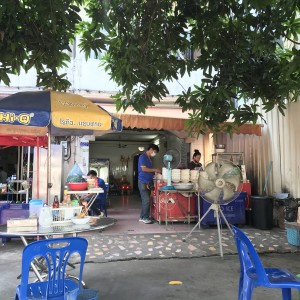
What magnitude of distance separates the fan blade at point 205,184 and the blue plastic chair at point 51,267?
2.91 metres

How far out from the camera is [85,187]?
181 inches

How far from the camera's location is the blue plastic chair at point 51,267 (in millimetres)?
2256

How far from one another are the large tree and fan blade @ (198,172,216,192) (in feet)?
3.69

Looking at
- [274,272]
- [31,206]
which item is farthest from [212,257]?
[31,206]

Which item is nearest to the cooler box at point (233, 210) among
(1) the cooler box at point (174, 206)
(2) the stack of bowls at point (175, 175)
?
(1) the cooler box at point (174, 206)

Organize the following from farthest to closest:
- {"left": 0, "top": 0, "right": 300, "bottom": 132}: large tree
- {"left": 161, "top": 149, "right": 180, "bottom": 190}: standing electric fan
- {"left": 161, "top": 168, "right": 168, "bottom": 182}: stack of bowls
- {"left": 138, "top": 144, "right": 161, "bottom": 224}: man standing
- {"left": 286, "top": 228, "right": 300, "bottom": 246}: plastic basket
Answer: {"left": 138, "top": 144, "right": 161, "bottom": 224}: man standing → {"left": 161, "top": 168, "right": 168, "bottom": 182}: stack of bowls → {"left": 161, "top": 149, "right": 180, "bottom": 190}: standing electric fan → {"left": 286, "top": 228, "right": 300, "bottom": 246}: plastic basket → {"left": 0, "top": 0, "right": 300, "bottom": 132}: large tree

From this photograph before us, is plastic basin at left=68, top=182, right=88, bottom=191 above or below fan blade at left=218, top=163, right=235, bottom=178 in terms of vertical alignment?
below

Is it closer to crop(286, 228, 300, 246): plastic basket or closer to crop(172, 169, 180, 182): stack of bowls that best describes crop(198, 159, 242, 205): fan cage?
crop(286, 228, 300, 246): plastic basket

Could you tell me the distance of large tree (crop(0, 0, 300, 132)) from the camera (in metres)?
3.26

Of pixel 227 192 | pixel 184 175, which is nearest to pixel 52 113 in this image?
pixel 227 192

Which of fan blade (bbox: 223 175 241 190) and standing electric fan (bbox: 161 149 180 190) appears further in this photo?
standing electric fan (bbox: 161 149 180 190)

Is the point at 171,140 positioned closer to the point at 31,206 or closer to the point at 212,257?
the point at 212,257

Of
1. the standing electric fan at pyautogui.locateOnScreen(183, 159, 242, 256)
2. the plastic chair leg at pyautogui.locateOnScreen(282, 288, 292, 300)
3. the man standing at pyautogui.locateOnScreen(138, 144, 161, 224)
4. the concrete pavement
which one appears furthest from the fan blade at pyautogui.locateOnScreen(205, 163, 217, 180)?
the plastic chair leg at pyautogui.locateOnScreen(282, 288, 292, 300)

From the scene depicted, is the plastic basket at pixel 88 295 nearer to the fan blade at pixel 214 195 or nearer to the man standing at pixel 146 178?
the fan blade at pixel 214 195
